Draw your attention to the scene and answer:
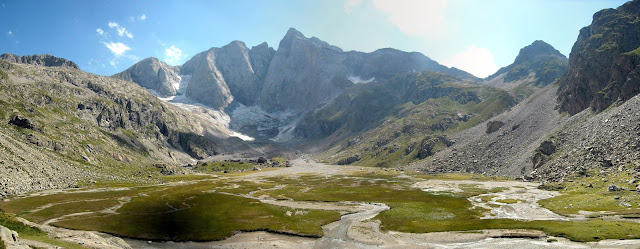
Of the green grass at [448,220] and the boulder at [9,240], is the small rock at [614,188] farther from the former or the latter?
the boulder at [9,240]

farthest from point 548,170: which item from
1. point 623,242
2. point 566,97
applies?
point 566,97

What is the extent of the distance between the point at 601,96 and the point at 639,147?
9056 centimetres

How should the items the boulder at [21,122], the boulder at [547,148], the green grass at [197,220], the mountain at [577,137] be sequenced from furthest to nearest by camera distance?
the boulder at [21,122] < the boulder at [547,148] < the mountain at [577,137] < the green grass at [197,220]

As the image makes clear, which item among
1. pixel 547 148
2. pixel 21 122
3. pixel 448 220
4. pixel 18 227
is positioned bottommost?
pixel 448 220

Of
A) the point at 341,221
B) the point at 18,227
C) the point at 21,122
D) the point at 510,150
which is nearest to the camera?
the point at 18,227

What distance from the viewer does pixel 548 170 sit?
120m

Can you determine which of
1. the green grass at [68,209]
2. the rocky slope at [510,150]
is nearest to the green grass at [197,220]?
the green grass at [68,209]

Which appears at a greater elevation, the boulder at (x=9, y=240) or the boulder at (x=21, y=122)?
the boulder at (x=21, y=122)

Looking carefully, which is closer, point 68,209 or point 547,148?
point 68,209

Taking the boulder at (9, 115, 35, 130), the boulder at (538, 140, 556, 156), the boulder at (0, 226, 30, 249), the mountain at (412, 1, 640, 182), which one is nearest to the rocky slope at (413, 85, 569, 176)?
the mountain at (412, 1, 640, 182)

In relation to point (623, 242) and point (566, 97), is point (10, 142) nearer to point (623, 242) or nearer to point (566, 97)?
point (623, 242)

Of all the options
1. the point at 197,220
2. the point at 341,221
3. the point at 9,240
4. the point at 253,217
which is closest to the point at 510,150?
the point at 341,221

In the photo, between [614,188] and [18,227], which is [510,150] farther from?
[18,227]

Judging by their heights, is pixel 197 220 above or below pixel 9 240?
below
